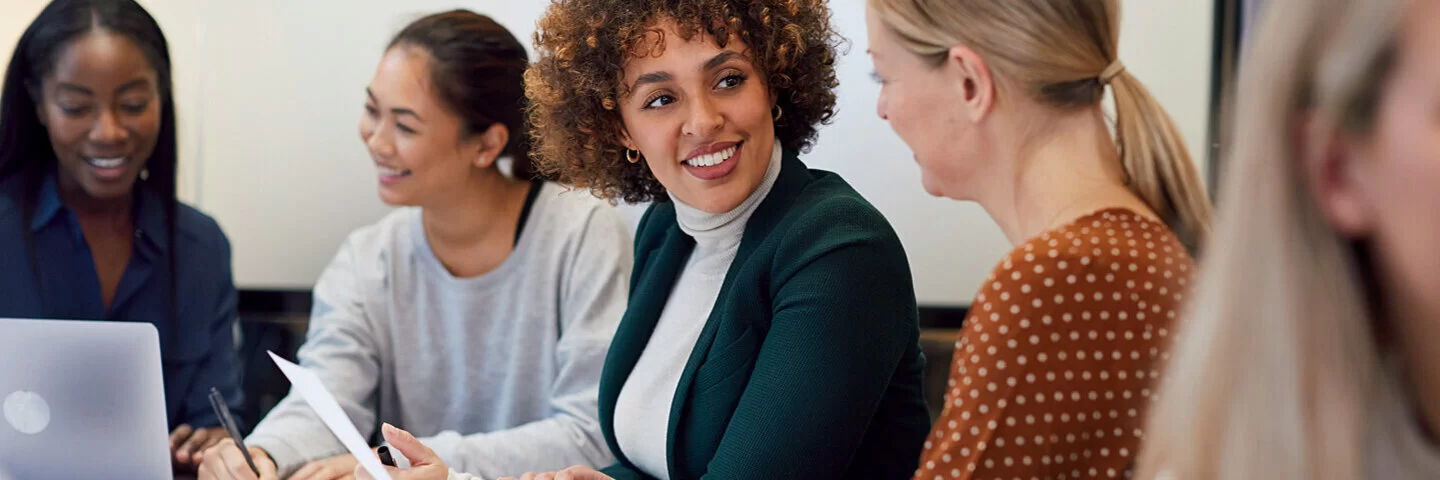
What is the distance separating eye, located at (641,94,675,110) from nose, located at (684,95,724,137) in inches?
1.7

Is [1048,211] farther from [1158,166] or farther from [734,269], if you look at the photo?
[734,269]

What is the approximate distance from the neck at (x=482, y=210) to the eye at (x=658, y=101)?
711 mm

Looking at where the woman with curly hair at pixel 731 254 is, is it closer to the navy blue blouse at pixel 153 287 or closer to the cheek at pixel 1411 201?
the cheek at pixel 1411 201

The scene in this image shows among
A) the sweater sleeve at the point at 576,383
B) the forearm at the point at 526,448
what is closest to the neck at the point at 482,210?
the sweater sleeve at the point at 576,383

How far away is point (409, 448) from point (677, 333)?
396 mm

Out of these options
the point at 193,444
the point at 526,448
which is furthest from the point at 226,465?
the point at 526,448

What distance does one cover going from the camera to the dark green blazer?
1395 mm

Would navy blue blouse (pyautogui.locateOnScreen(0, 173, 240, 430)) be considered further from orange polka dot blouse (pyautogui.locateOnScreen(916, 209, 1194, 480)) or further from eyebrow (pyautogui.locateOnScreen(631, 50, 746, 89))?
orange polka dot blouse (pyautogui.locateOnScreen(916, 209, 1194, 480))

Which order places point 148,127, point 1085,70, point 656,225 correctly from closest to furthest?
point 1085,70, point 656,225, point 148,127

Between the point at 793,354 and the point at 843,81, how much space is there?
637 mm

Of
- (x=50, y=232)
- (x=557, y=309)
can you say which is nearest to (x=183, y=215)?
(x=50, y=232)

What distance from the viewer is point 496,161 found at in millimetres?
2270

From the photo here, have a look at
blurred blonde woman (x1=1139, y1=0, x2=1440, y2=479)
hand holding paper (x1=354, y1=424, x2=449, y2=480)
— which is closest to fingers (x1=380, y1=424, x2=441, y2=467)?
hand holding paper (x1=354, y1=424, x2=449, y2=480)

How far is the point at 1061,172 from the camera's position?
133 cm
